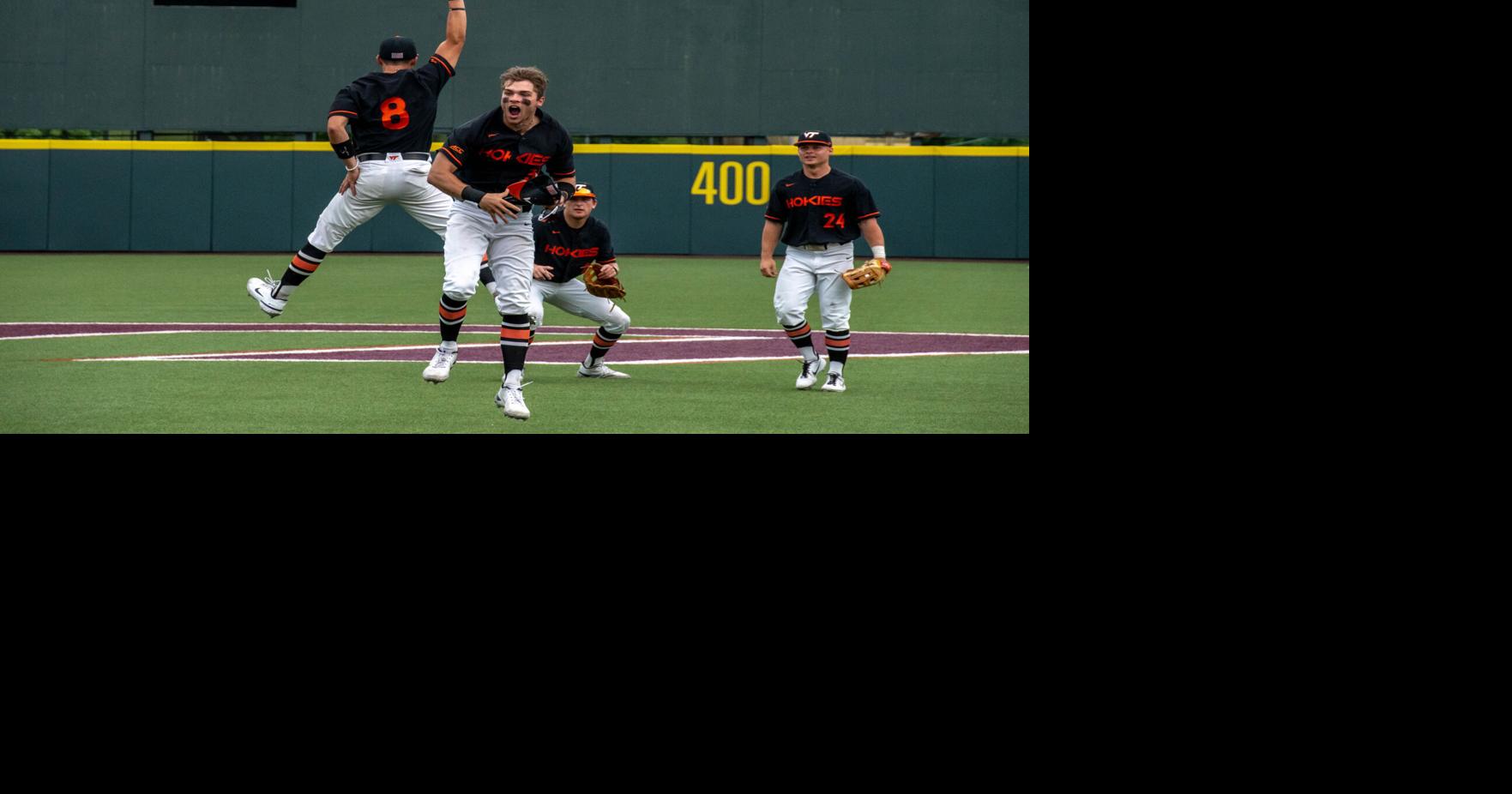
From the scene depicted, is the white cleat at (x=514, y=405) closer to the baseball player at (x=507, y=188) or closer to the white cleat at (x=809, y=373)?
the baseball player at (x=507, y=188)

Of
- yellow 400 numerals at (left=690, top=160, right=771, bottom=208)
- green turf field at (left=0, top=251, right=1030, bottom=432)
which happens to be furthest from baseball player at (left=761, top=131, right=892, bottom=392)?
yellow 400 numerals at (left=690, top=160, right=771, bottom=208)

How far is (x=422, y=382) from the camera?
7750 millimetres

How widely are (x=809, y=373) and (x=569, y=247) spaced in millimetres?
1583

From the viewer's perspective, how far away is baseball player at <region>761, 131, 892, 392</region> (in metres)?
8.15

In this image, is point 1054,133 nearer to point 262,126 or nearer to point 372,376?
point 372,376

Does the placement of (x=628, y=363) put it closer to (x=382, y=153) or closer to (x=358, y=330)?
(x=382, y=153)

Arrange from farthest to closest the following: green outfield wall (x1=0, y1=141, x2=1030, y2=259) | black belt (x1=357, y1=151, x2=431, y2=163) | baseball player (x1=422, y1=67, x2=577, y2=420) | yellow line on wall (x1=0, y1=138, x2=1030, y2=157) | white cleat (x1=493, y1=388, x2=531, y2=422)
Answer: yellow line on wall (x1=0, y1=138, x2=1030, y2=157)
green outfield wall (x1=0, y1=141, x2=1030, y2=259)
black belt (x1=357, y1=151, x2=431, y2=163)
baseball player (x1=422, y1=67, x2=577, y2=420)
white cleat (x1=493, y1=388, x2=531, y2=422)

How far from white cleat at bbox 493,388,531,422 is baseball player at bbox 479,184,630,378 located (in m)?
1.85

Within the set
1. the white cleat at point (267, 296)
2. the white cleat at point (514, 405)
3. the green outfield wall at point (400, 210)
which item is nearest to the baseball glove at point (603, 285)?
the white cleat at point (514, 405)

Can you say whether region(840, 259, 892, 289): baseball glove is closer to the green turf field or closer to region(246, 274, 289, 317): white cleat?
the green turf field

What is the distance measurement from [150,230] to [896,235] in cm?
1137

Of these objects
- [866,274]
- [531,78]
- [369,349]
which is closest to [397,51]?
[369,349]

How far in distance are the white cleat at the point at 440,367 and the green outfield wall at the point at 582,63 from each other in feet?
48.8

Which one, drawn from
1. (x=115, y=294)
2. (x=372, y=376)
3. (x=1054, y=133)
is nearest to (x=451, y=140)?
(x=372, y=376)
